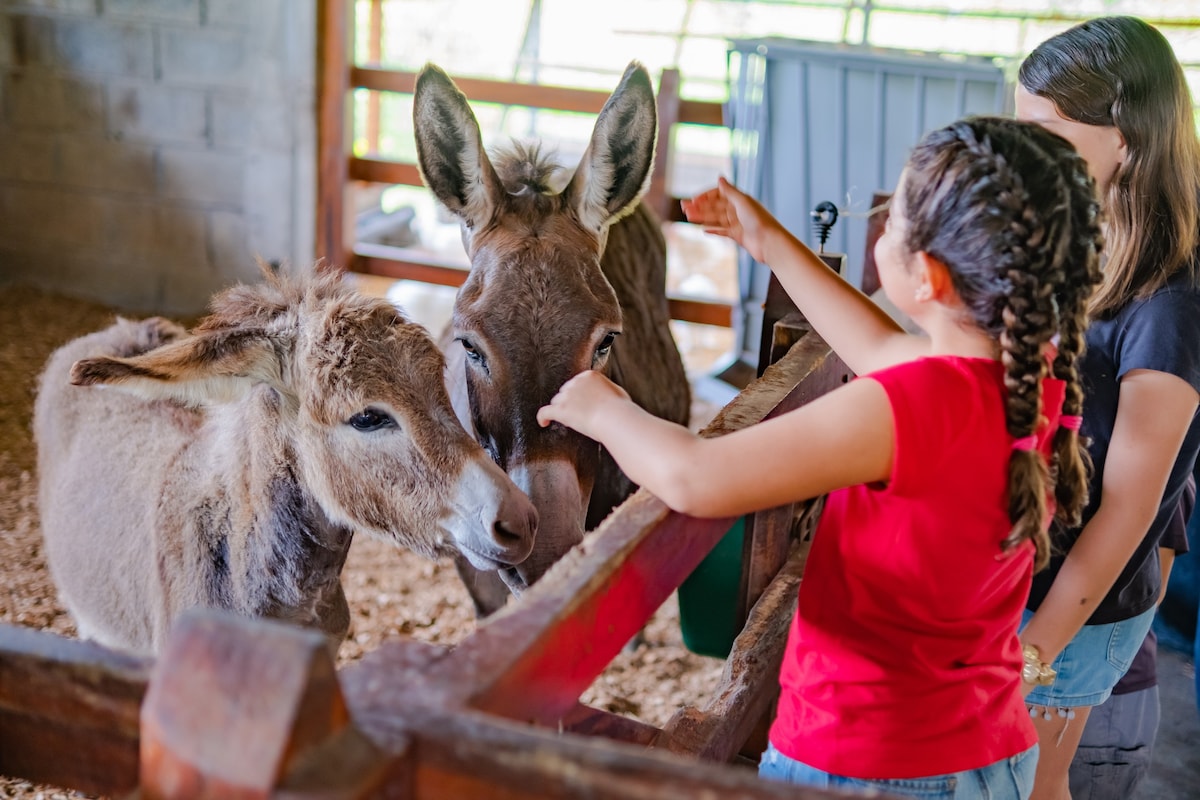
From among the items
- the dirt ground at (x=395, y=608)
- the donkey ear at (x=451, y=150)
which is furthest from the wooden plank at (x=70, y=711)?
the dirt ground at (x=395, y=608)

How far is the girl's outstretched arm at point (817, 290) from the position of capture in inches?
74.5

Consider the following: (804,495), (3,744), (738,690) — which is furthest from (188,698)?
(738,690)

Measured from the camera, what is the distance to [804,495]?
1384 mm

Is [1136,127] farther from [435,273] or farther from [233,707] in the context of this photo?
[435,273]

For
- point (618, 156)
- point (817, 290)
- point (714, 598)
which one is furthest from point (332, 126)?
point (817, 290)

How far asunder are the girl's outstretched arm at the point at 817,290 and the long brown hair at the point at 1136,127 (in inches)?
21.3

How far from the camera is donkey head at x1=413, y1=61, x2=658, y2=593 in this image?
8.23ft

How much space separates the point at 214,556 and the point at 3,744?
141 cm

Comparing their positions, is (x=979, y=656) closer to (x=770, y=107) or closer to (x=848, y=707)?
(x=848, y=707)

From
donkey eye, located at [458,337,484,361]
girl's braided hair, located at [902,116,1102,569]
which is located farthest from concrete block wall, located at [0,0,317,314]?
girl's braided hair, located at [902,116,1102,569]

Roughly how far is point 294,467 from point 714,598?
1.39m

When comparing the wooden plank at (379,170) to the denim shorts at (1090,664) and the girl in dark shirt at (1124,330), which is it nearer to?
the girl in dark shirt at (1124,330)

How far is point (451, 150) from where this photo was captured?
115 inches

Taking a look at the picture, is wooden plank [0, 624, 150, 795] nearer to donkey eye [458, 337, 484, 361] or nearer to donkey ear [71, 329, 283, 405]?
donkey ear [71, 329, 283, 405]
